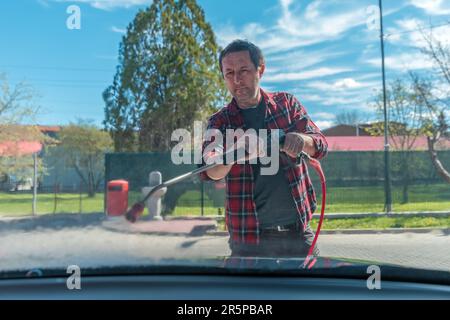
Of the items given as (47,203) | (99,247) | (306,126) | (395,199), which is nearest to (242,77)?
(306,126)

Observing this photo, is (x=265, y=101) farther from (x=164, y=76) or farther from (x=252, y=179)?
(x=164, y=76)

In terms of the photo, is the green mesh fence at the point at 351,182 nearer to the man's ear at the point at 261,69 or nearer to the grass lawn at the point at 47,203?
the grass lawn at the point at 47,203

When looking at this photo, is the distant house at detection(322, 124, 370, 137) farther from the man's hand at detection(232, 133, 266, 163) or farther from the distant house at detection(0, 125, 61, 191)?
the distant house at detection(0, 125, 61, 191)

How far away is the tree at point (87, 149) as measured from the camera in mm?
3219

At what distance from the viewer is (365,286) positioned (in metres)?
1.63

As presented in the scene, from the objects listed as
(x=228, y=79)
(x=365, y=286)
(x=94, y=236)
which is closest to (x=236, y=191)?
(x=228, y=79)

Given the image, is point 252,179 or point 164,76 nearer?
point 252,179

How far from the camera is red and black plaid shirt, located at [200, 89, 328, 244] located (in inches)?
79.7

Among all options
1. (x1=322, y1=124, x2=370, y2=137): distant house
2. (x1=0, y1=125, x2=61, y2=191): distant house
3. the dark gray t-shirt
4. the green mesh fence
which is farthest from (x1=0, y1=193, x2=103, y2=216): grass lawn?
(x1=322, y1=124, x2=370, y2=137): distant house

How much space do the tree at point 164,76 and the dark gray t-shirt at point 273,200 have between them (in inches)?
42.9

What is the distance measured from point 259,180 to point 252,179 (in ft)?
0.13

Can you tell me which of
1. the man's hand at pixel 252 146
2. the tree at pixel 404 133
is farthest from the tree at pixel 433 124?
the man's hand at pixel 252 146

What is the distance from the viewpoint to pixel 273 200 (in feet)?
6.74

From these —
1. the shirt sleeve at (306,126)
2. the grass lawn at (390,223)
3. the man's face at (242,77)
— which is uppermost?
the man's face at (242,77)
